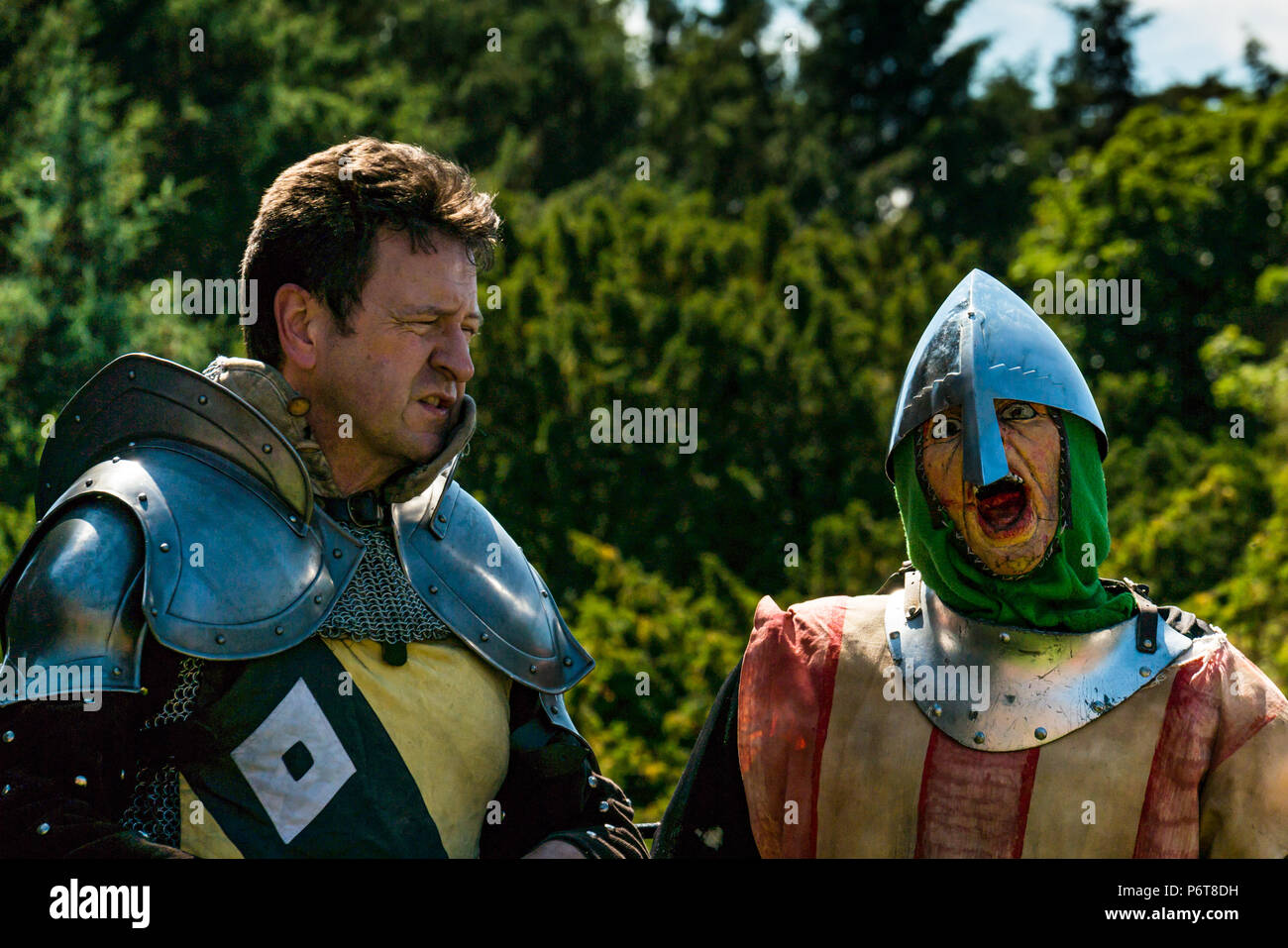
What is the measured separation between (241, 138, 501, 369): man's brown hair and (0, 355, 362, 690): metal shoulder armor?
232 mm

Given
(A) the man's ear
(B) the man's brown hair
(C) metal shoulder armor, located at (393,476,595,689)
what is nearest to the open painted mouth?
(C) metal shoulder armor, located at (393,476,595,689)

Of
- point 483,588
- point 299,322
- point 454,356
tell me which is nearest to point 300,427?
point 299,322

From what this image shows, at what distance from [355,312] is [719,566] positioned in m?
7.39

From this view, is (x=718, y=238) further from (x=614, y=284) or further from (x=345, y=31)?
(x=345, y=31)

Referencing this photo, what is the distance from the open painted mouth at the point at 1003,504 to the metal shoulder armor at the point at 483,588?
806mm

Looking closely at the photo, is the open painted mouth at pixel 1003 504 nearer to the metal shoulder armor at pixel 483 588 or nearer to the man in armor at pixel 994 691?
the man in armor at pixel 994 691

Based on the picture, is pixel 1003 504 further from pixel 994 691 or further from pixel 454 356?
pixel 454 356

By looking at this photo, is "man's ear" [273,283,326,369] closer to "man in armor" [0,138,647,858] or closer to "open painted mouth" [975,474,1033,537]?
"man in armor" [0,138,647,858]

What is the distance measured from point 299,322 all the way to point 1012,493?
4.17ft

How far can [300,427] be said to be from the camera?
109 inches

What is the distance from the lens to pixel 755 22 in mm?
29438

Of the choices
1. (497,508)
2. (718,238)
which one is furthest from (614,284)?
(497,508)

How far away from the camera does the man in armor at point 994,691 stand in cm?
258

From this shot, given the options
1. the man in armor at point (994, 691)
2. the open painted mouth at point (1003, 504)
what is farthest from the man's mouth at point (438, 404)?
the open painted mouth at point (1003, 504)
